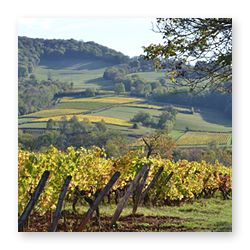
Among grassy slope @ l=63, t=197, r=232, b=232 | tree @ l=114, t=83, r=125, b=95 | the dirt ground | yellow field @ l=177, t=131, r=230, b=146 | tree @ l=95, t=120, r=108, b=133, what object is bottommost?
yellow field @ l=177, t=131, r=230, b=146

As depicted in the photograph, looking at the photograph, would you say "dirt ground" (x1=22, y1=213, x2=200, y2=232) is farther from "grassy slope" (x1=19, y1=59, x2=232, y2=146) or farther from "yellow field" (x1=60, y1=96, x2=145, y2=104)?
"yellow field" (x1=60, y1=96, x2=145, y2=104)

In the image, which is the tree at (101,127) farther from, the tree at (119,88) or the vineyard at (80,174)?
the vineyard at (80,174)

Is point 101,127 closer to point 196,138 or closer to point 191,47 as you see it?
point 196,138

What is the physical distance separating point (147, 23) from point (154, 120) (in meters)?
30.2

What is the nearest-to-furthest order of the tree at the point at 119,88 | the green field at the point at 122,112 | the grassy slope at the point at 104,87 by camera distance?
the grassy slope at the point at 104,87, the green field at the point at 122,112, the tree at the point at 119,88

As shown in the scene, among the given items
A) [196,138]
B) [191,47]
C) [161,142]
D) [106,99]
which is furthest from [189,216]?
[106,99]

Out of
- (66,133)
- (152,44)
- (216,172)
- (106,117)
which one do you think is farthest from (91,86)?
(152,44)

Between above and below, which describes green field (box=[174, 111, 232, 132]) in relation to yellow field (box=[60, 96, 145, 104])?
below

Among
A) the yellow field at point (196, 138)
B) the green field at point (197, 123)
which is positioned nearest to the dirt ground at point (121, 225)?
the green field at point (197, 123)

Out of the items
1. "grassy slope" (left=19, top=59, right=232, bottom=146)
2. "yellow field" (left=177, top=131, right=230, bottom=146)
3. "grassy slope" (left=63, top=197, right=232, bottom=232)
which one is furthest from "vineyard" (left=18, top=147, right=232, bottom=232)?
"yellow field" (left=177, top=131, right=230, bottom=146)

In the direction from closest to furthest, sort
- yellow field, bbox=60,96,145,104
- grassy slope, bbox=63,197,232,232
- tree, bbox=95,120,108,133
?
grassy slope, bbox=63,197,232,232, tree, bbox=95,120,108,133, yellow field, bbox=60,96,145,104

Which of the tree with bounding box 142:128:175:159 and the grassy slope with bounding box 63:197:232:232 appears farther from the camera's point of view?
the tree with bounding box 142:128:175:159
